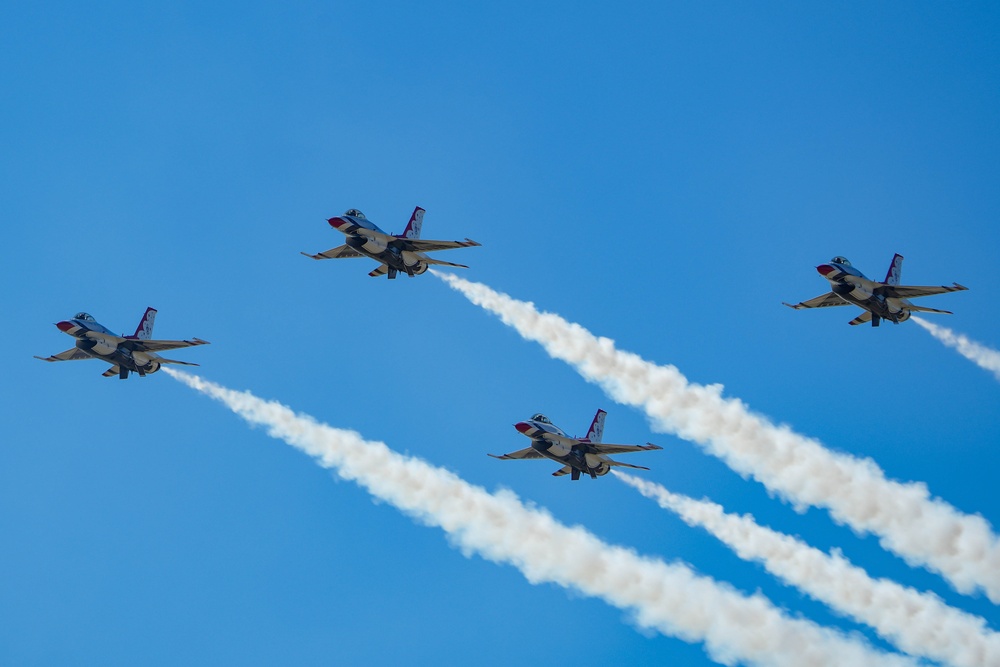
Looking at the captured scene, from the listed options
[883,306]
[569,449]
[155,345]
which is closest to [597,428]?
[569,449]

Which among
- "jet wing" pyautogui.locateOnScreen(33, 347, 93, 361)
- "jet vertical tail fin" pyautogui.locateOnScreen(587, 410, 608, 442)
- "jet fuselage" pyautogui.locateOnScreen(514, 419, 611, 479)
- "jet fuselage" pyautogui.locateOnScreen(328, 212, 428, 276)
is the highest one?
"jet fuselage" pyautogui.locateOnScreen(328, 212, 428, 276)

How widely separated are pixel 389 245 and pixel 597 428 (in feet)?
64.5

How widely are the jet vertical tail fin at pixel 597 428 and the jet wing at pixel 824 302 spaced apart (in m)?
15.9

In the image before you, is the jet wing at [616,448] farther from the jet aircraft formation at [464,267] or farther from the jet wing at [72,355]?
the jet wing at [72,355]

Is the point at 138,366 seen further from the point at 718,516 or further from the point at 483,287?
the point at 718,516

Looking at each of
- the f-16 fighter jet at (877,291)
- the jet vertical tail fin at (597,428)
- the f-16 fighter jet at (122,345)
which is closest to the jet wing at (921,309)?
the f-16 fighter jet at (877,291)

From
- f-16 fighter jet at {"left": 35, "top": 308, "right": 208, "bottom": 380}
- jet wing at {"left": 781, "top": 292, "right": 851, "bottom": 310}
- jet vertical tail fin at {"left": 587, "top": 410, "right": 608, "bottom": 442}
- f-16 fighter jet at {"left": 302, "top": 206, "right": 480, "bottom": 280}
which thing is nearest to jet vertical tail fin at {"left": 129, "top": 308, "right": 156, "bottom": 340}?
f-16 fighter jet at {"left": 35, "top": 308, "right": 208, "bottom": 380}

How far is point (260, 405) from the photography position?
123 metres

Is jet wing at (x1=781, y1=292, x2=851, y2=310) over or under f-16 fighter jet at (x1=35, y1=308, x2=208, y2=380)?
over

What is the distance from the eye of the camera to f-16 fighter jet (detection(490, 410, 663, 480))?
108 meters

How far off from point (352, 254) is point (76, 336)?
20.7 metres

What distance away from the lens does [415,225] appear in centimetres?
11644

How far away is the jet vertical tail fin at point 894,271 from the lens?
111 metres

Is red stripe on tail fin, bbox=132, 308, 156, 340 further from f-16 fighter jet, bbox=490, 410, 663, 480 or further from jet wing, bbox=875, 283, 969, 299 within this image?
jet wing, bbox=875, 283, 969, 299
